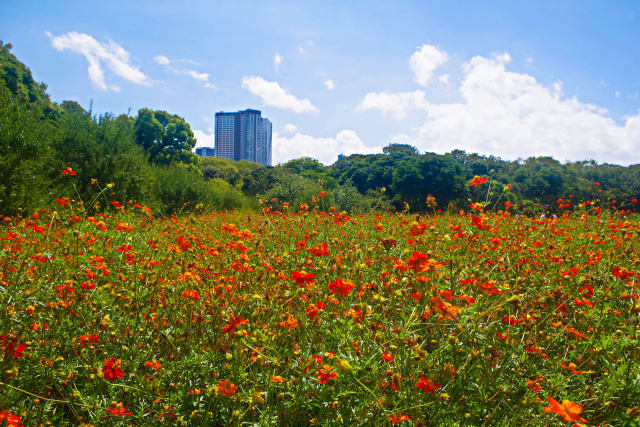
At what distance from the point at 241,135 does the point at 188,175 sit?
184 feet

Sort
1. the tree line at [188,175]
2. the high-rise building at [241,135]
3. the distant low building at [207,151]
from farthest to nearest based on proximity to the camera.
Answer: the distant low building at [207,151], the high-rise building at [241,135], the tree line at [188,175]

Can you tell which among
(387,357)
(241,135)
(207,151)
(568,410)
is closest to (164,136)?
(387,357)

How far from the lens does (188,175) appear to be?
1531 cm

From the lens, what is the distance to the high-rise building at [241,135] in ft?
223

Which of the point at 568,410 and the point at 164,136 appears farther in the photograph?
the point at 164,136

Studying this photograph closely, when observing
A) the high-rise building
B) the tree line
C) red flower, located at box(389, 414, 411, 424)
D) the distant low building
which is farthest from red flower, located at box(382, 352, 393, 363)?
the distant low building

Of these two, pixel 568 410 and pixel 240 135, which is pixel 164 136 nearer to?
pixel 568 410

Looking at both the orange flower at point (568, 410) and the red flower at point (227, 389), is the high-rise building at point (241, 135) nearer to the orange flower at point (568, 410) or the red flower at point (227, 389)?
the red flower at point (227, 389)

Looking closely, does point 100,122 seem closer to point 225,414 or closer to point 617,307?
point 225,414

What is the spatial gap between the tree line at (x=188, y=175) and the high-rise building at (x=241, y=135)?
27.9 metres

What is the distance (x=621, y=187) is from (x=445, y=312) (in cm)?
2881

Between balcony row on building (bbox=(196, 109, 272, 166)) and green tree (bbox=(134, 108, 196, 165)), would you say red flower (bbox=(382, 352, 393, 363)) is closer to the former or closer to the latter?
green tree (bbox=(134, 108, 196, 165))

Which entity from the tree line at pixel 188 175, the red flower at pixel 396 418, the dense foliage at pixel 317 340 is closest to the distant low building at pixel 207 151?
the tree line at pixel 188 175

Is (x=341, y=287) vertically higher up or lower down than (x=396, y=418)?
higher up
